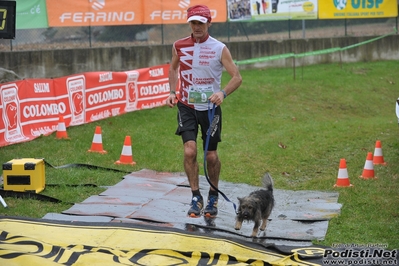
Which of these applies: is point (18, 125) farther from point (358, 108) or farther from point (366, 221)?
point (358, 108)

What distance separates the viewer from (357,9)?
28266 millimetres

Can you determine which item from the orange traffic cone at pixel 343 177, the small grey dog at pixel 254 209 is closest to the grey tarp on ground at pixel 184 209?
the small grey dog at pixel 254 209

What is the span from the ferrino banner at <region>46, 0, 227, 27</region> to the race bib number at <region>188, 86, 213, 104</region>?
1434 centimetres

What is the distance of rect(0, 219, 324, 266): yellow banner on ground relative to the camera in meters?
7.05

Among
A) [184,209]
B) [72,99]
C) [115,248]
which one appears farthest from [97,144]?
[115,248]

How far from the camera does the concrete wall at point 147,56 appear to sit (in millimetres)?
21234

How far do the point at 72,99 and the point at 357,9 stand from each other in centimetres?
1553

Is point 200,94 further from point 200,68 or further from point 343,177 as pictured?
point 343,177

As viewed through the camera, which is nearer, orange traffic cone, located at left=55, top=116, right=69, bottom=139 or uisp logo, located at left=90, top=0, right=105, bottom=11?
orange traffic cone, located at left=55, top=116, right=69, bottom=139

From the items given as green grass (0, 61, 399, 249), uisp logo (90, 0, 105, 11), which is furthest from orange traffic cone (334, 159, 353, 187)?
uisp logo (90, 0, 105, 11)

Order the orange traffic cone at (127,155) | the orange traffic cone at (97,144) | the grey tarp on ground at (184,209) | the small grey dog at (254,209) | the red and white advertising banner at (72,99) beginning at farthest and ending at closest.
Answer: the red and white advertising banner at (72,99), the orange traffic cone at (97,144), the orange traffic cone at (127,155), the grey tarp on ground at (184,209), the small grey dog at (254,209)

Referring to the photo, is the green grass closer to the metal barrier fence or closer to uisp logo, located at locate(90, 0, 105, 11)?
the metal barrier fence

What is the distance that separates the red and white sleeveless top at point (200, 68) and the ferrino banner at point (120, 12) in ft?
46.5

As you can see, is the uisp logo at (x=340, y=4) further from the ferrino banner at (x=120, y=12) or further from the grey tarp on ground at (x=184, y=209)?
the grey tarp on ground at (x=184, y=209)
